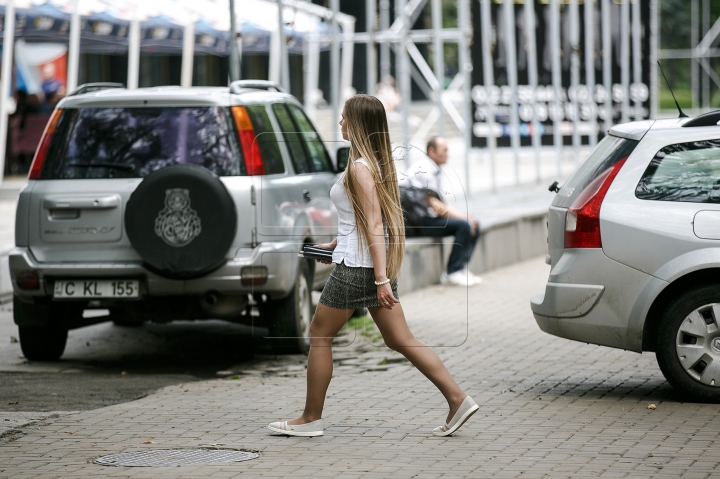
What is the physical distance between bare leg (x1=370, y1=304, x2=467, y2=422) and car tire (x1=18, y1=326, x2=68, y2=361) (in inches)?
144

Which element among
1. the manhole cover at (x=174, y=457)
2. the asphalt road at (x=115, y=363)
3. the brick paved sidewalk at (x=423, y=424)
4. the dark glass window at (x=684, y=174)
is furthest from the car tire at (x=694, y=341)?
the asphalt road at (x=115, y=363)

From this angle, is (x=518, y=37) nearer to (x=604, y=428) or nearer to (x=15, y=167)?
(x=15, y=167)

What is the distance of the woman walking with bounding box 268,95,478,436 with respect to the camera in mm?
6121

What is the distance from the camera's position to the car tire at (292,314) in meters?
8.76

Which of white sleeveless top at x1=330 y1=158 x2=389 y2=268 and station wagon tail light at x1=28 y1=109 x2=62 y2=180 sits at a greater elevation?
station wagon tail light at x1=28 y1=109 x2=62 y2=180

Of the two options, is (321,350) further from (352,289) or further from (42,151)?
(42,151)

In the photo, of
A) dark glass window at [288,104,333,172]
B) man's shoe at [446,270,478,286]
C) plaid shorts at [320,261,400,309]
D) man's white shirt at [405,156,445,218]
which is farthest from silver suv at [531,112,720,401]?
man's shoe at [446,270,478,286]

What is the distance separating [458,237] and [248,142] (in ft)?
17.2

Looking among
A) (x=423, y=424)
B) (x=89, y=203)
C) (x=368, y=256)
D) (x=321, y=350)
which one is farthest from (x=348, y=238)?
(x=89, y=203)

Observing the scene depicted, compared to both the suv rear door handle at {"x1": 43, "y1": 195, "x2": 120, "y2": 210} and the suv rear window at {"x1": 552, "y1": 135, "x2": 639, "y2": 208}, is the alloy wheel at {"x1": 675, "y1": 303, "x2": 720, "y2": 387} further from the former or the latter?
the suv rear door handle at {"x1": 43, "y1": 195, "x2": 120, "y2": 210}

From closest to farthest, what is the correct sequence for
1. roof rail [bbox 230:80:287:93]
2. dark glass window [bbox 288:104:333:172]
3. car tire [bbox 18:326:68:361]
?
1. roof rail [bbox 230:80:287:93]
2. car tire [bbox 18:326:68:361]
3. dark glass window [bbox 288:104:333:172]

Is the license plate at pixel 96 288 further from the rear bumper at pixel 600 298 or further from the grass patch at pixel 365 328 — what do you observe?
the rear bumper at pixel 600 298

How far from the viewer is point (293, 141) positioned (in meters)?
9.35

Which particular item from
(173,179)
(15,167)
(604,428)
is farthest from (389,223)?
(15,167)
